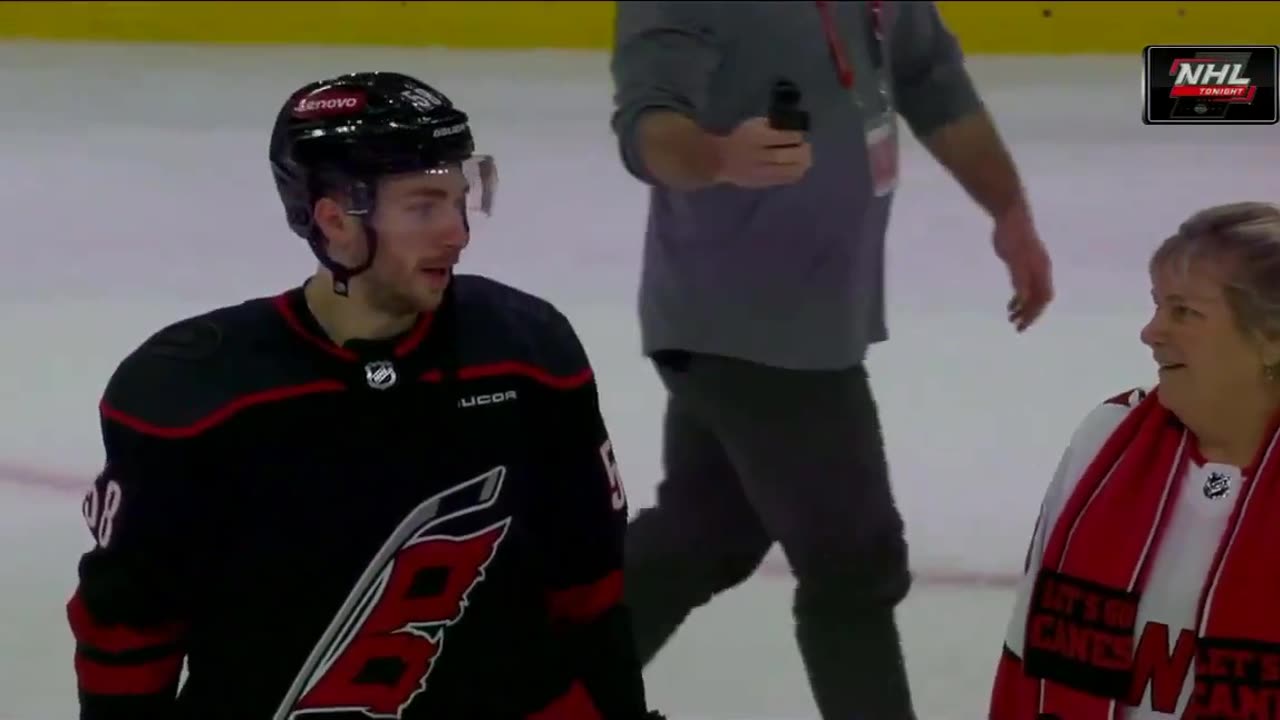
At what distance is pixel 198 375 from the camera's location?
3.78 feet

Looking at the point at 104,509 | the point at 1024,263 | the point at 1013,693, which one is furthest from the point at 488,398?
the point at 1024,263

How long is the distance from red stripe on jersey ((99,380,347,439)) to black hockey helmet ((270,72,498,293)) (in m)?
0.07

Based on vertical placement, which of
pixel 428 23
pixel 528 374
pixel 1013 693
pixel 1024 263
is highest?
pixel 428 23

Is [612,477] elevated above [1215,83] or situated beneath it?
situated beneath

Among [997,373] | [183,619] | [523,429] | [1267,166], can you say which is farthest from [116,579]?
[997,373]

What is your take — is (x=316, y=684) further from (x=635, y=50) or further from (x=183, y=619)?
(x=635, y=50)

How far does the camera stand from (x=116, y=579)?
3.88ft

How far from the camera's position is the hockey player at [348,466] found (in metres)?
1.17

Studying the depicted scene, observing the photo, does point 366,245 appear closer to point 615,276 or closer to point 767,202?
point 767,202

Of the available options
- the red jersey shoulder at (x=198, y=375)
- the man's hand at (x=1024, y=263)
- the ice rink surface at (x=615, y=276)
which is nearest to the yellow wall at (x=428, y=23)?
the ice rink surface at (x=615, y=276)

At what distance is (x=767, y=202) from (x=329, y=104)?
0.49 meters

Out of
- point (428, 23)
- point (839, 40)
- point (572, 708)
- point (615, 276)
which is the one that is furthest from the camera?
point (428, 23)

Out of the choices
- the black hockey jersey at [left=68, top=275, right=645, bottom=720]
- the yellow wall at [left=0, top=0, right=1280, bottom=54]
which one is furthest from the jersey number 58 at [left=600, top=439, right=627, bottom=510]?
the yellow wall at [left=0, top=0, right=1280, bottom=54]

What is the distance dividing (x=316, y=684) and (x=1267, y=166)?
137 cm
